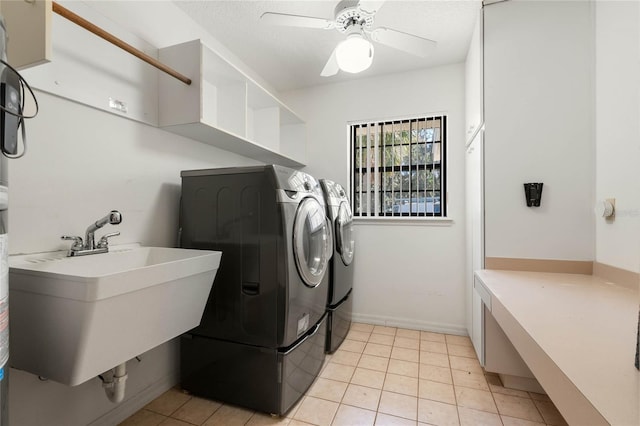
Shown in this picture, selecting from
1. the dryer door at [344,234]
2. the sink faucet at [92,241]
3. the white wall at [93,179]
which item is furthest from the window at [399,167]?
the sink faucet at [92,241]

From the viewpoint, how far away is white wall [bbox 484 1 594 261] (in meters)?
1.66

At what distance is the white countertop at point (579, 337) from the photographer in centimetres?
54

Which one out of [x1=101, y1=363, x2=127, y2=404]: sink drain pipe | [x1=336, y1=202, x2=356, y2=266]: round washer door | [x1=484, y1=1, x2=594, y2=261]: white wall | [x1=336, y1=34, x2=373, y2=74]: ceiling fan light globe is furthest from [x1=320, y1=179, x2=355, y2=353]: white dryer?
[x1=101, y1=363, x2=127, y2=404]: sink drain pipe

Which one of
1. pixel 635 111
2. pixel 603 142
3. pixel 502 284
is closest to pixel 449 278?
pixel 502 284

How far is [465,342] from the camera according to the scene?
8.03 ft

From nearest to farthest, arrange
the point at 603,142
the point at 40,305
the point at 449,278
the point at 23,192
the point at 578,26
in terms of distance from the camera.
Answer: the point at 40,305 < the point at 23,192 < the point at 603,142 < the point at 578,26 < the point at 449,278

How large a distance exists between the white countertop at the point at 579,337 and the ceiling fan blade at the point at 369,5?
1.49m

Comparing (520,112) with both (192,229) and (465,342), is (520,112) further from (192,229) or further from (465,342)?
(192,229)

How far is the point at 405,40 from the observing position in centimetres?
162

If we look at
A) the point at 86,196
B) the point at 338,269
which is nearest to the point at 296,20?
the point at 86,196

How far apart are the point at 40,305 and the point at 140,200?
31.9 inches

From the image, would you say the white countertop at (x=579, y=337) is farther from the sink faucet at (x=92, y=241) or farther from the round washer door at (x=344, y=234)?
the sink faucet at (x=92, y=241)

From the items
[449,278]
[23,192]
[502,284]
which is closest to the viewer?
[23,192]

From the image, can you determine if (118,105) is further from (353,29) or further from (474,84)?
(474,84)
